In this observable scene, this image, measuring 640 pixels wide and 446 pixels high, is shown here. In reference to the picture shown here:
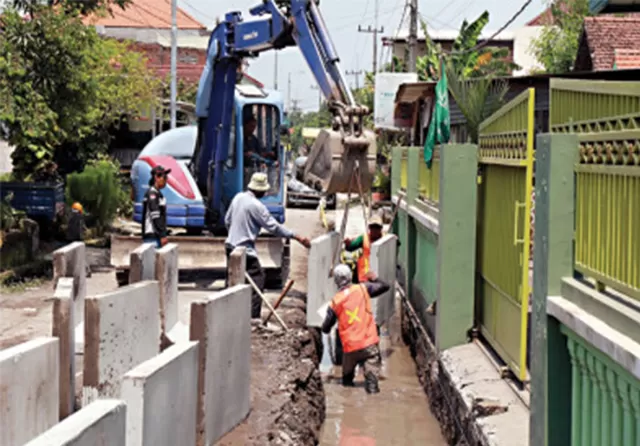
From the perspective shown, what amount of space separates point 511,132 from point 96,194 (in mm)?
16119

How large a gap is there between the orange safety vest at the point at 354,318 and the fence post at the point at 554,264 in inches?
193

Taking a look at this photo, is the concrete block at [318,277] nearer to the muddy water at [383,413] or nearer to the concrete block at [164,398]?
the muddy water at [383,413]

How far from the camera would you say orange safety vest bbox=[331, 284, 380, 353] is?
35.1ft

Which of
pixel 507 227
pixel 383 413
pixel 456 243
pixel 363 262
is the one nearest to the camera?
pixel 507 227

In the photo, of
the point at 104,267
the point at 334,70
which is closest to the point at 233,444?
the point at 334,70

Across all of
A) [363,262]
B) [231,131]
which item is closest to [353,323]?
[363,262]

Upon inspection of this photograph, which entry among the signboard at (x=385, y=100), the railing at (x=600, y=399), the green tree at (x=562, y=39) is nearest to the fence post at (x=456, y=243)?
the railing at (x=600, y=399)

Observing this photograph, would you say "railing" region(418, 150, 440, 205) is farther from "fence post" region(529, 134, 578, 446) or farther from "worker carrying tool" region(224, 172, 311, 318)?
"fence post" region(529, 134, 578, 446)

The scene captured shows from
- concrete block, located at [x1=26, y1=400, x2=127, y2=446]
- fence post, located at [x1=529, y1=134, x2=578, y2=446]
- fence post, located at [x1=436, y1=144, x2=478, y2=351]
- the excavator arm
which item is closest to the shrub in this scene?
the excavator arm

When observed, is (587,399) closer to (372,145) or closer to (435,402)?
(435,402)

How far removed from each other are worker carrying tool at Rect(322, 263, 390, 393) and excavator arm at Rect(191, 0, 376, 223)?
5.82 ft

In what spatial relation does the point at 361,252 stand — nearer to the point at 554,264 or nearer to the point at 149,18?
the point at 554,264

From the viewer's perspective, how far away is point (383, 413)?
10734 mm

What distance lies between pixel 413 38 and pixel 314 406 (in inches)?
996
